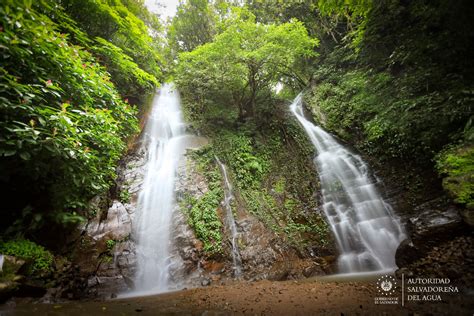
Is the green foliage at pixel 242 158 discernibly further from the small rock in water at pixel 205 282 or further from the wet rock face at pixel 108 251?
the wet rock face at pixel 108 251

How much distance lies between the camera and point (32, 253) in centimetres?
414

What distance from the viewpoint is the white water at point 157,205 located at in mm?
5383

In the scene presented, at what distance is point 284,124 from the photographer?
36.7 feet

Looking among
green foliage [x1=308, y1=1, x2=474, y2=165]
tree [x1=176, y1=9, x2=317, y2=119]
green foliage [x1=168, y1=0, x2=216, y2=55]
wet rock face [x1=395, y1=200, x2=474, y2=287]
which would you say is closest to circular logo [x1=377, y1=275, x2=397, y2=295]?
wet rock face [x1=395, y1=200, x2=474, y2=287]

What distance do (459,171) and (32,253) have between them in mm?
9060

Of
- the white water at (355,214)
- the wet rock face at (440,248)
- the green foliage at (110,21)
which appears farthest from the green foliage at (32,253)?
the wet rock face at (440,248)

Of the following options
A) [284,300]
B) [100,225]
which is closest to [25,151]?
[100,225]

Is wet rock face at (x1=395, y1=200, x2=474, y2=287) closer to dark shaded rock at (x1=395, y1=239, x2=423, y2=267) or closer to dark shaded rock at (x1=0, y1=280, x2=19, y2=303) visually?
dark shaded rock at (x1=395, y1=239, x2=423, y2=267)

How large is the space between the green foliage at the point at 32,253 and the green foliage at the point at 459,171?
8350 millimetres

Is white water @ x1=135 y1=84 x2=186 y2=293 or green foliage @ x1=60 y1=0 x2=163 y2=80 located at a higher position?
green foliage @ x1=60 y1=0 x2=163 y2=80

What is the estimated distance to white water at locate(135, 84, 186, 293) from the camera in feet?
17.7

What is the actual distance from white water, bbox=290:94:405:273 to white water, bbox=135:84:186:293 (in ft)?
16.0

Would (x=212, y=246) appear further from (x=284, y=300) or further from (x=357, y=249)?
(x=357, y=249)

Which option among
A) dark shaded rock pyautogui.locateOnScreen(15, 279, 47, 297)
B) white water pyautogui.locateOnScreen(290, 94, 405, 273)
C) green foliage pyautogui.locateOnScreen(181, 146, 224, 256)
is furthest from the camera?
green foliage pyautogui.locateOnScreen(181, 146, 224, 256)
